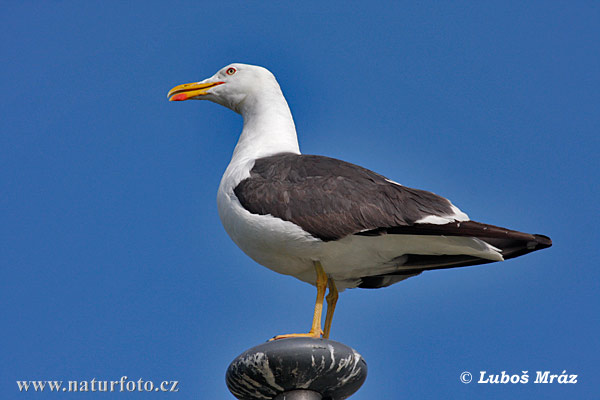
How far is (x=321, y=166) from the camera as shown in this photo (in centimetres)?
781

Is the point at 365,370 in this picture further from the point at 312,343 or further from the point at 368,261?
the point at 368,261

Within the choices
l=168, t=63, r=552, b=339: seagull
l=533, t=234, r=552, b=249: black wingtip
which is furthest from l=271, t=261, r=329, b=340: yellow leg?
l=533, t=234, r=552, b=249: black wingtip

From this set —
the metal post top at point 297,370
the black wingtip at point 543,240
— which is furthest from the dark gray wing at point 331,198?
the metal post top at point 297,370

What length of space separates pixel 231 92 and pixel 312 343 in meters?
3.81

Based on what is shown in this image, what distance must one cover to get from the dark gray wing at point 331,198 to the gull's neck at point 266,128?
0.68 metres

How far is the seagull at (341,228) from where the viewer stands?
7.15m

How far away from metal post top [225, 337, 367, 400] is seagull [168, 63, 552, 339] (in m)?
0.73

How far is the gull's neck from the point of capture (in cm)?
862

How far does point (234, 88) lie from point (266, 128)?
81cm

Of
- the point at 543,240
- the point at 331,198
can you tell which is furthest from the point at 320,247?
the point at 543,240

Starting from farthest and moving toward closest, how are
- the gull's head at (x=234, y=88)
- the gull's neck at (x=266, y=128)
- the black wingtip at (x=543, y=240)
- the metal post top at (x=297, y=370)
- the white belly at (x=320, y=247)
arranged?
the gull's head at (x=234, y=88) → the gull's neck at (x=266, y=128) → the white belly at (x=320, y=247) → the black wingtip at (x=543, y=240) → the metal post top at (x=297, y=370)

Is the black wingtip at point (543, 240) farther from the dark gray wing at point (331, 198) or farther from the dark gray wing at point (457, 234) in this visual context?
the dark gray wing at point (331, 198)

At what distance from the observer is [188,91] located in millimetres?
9648

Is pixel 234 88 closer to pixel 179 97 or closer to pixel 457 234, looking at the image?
pixel 179 97
